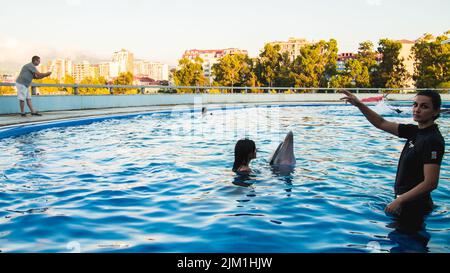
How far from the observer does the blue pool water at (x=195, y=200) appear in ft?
12.8

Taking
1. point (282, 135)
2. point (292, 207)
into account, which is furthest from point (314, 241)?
point (282, 135)

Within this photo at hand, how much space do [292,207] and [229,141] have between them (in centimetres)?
582

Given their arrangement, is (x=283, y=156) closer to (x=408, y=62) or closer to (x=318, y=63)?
(x=318, y=63)

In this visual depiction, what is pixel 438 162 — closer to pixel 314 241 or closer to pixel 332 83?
pixel 314 241

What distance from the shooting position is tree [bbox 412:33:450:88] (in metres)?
50.7

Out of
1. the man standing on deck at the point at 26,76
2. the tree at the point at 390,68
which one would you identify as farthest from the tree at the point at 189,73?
the man standing on deck at the point at 26,76

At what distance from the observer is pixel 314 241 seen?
3938 millimetres

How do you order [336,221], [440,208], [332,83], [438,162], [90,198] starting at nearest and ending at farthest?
[438,162] < [336,221] < [440,208] < [90,198] < [332,83]

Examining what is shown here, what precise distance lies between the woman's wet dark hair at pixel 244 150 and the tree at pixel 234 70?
7319 cm

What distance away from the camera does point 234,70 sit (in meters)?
80.9

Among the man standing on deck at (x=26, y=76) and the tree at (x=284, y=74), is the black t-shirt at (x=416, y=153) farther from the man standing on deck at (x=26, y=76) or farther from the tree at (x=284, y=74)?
the tree at (x=284, y=74)

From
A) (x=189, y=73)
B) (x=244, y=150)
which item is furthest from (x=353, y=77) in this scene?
(x=244, y=150)

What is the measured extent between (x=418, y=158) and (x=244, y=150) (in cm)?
259

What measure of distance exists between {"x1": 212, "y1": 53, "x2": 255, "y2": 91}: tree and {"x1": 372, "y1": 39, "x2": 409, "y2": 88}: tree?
2717 cm
